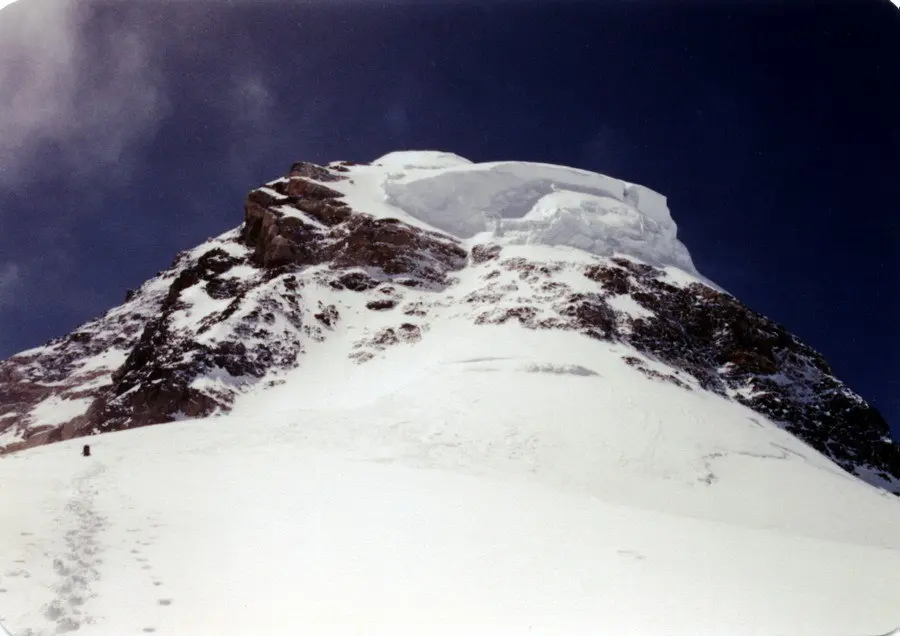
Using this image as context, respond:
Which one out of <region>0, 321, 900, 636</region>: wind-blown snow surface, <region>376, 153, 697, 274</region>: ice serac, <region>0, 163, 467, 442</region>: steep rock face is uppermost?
<region>376, 153, 697, 274</region>: ice serac

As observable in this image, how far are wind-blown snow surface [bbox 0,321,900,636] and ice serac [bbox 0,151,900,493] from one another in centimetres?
517

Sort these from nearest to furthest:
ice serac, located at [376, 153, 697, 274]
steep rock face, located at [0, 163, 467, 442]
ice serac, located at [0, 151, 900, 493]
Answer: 1. steep rock face, located at [0, 163, 467, 442]
2. ice serac, located at [0, 151, 900, 493]
3. ice serac, located at [376, 153, 697, 274]

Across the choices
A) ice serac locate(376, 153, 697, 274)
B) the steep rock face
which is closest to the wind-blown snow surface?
the steep rock face

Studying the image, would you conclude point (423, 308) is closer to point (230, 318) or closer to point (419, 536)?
point (230, 318)

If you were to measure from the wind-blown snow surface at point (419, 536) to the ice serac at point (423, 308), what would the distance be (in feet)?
17.0

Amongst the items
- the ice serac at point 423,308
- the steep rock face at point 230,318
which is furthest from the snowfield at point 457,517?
the steep rock face at point 230,318

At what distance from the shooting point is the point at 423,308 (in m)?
43.6

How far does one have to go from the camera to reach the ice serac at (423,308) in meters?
35.6

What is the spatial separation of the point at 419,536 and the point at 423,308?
34.8 meters

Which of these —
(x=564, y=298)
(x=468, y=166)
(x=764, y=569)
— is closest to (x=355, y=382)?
(x=564, y=298)

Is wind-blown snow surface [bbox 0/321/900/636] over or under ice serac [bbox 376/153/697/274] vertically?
under

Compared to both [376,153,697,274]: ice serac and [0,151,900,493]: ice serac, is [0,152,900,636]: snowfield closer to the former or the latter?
[0,151,900,493]: ice serac

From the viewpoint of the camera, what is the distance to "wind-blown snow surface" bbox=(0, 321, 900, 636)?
6441mm

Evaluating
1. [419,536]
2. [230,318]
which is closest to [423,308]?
[230,318]
